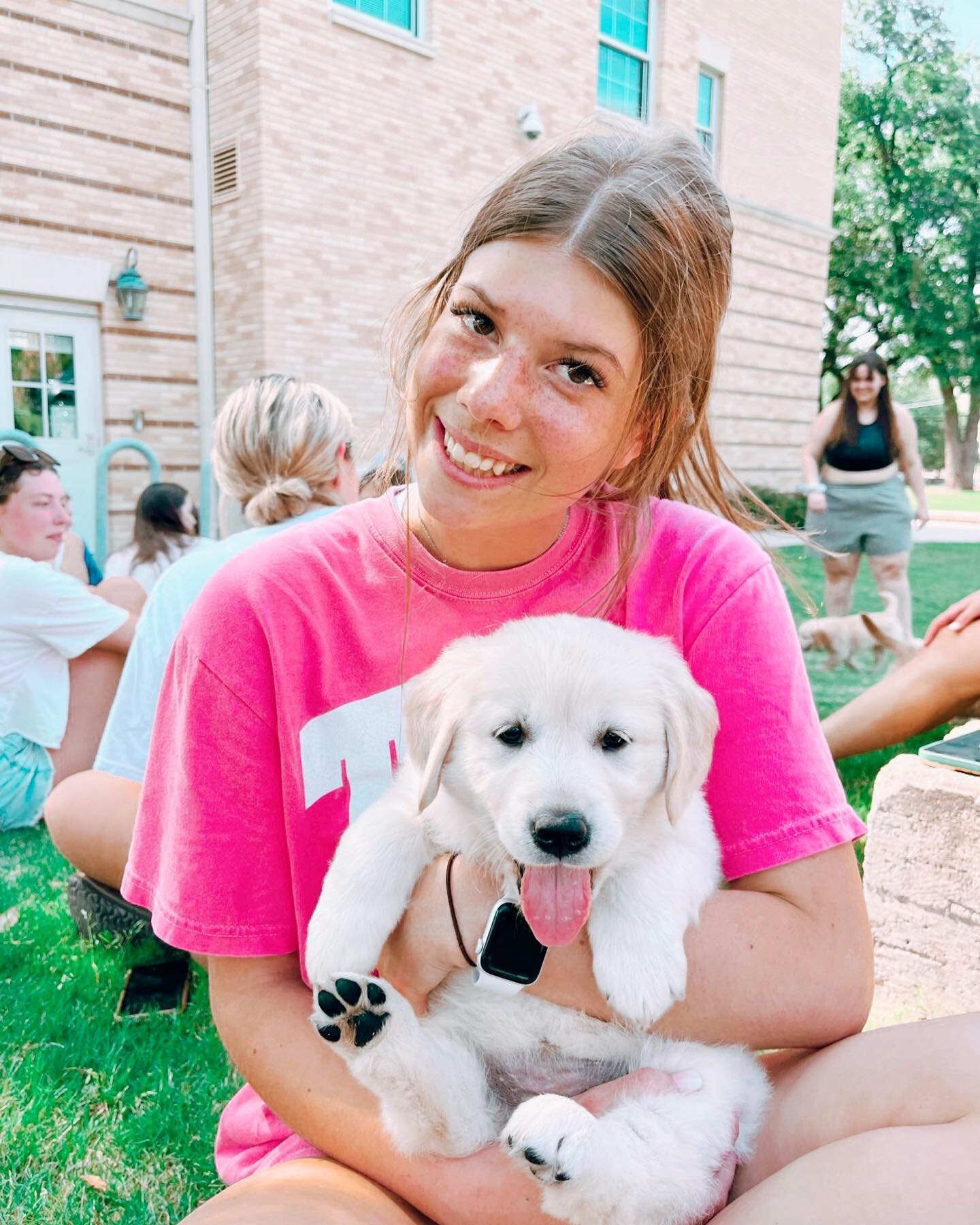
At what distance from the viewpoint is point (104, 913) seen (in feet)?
12.4

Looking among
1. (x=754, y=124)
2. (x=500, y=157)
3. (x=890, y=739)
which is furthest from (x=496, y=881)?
(x=754, y=124)

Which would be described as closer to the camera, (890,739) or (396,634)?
(396,634)

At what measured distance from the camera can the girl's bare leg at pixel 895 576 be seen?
841 centimetres

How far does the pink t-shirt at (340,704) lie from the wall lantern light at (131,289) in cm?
1041

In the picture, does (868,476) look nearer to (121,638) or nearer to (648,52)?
(121,638)

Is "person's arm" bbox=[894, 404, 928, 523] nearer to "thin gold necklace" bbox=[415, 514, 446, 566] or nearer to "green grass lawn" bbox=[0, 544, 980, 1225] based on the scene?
"green grass lawn" bbox=[0, 544, 980, 1225]

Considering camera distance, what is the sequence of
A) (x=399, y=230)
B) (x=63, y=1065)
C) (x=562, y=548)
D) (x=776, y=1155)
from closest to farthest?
(x=776, y=1155)
(x=562, y=548)
(x=63, y=1065)
(x=399, y=230)

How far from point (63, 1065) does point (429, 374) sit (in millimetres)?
2668

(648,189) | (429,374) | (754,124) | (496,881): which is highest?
(754,124)

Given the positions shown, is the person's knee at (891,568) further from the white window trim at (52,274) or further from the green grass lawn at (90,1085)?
the white window trim at (52,274)

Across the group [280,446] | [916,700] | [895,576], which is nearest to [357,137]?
[895,576]

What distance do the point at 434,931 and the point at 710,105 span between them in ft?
67.6

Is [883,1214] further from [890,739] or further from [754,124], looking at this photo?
[754,124]

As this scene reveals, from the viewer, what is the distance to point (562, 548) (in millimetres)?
1843
